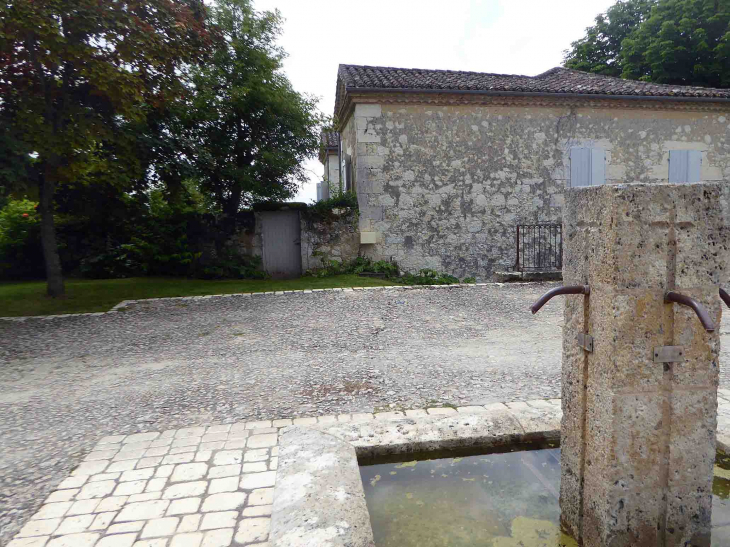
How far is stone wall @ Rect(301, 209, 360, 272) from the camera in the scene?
12.2m

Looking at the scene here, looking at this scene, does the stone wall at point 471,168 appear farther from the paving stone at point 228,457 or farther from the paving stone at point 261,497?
Answer: the paving stone at point 261,497

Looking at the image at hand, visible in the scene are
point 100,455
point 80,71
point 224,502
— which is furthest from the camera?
point 80,71

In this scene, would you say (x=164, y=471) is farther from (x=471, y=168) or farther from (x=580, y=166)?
(x=580, y=166)

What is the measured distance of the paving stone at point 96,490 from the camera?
→ 256cm

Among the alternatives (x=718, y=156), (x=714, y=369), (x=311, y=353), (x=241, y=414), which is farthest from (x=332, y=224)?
(x=718, y=156)

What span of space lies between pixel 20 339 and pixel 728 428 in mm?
8143

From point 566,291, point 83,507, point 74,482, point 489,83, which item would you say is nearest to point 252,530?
point 83,507

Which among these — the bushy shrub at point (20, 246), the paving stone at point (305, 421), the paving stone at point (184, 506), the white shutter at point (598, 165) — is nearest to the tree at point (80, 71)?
the bushy shrub at point (20, 246)

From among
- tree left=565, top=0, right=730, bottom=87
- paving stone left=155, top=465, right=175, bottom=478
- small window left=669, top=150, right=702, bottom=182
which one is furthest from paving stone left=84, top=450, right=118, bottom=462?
Answer: tree left=565, top=0, right=730, bottom=87

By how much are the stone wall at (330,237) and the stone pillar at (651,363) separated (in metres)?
10.2

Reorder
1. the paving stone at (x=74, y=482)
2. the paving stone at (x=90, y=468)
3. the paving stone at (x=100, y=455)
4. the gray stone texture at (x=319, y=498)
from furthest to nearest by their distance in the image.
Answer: the paving stone at (x=100, y=455)
the paving stone at (x=90, y=468)
the paving stone at (x=74, y=482)
the gray stone texture at (x=319, y=498)

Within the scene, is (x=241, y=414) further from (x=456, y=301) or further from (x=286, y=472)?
(x=456, y=301)

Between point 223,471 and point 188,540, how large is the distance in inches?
24.2

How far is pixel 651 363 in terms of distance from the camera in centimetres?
195
